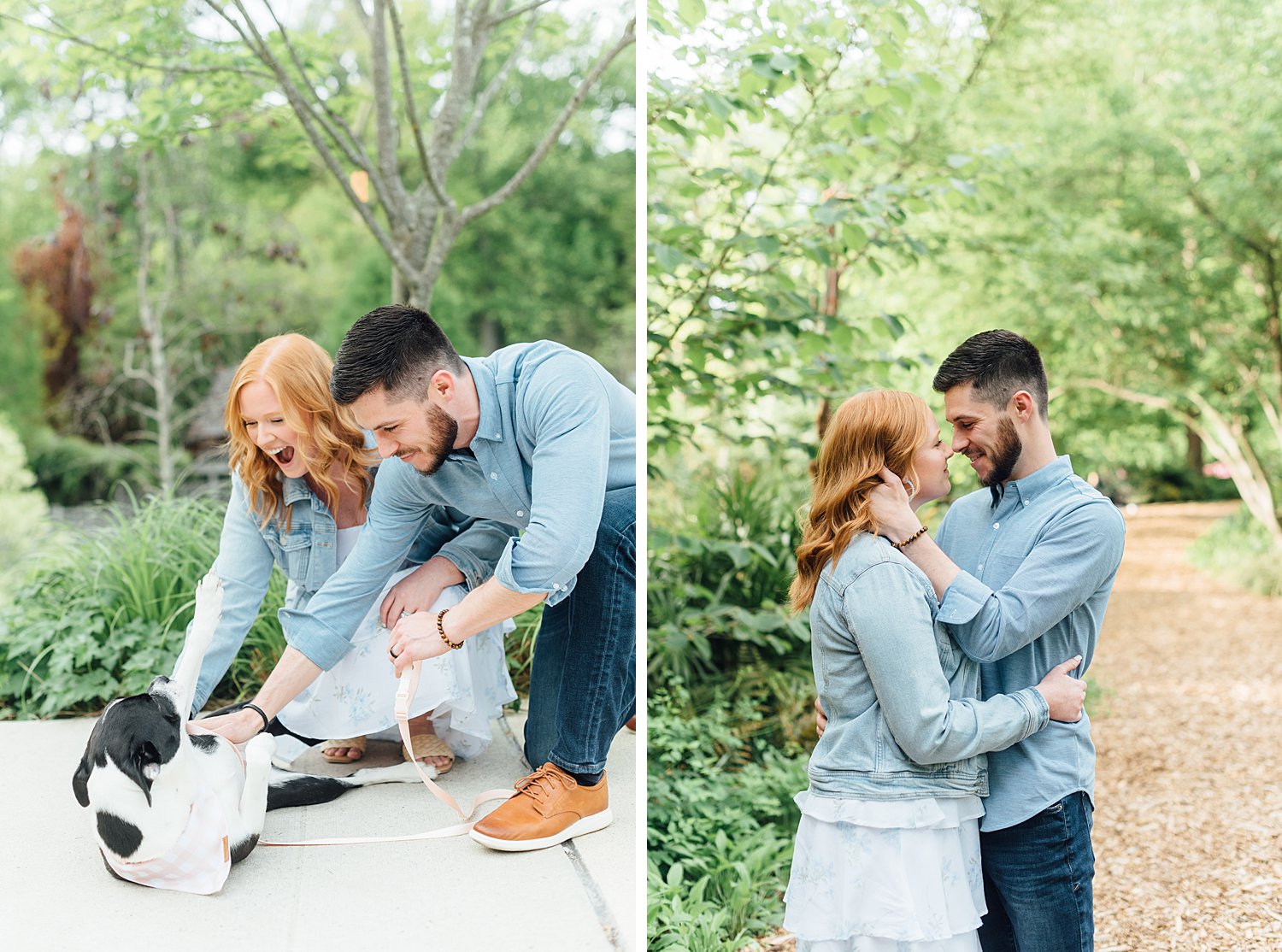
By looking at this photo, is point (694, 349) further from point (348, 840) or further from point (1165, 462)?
point (1165, 462)

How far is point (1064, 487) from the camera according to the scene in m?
2.05

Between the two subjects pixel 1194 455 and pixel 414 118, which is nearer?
pixel 414 118

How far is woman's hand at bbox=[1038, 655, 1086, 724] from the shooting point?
1940 millimetres

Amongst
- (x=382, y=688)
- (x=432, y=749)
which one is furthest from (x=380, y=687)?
(x=432, y=749)

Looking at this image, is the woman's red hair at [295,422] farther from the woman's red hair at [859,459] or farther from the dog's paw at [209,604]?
the woman's red hair at [859,459]

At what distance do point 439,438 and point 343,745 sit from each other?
109 cm

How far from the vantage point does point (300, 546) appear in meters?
2.86

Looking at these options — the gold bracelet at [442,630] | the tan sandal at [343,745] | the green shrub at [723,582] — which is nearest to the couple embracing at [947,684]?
the gold bracelet at [442,630]

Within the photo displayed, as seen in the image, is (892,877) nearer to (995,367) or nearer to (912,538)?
(912,538)

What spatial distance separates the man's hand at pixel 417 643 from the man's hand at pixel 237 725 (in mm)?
367

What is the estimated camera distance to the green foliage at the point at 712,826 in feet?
9.39

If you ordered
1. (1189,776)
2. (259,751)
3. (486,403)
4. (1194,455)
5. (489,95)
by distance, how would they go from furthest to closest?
(1194,455) < (1189,776) < (489,95) < (486,403) < (259,751)

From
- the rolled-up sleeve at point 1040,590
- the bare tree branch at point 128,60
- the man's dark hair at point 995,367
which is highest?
the bare tree branch at point 128,60

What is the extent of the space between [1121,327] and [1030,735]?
27.2 feet
